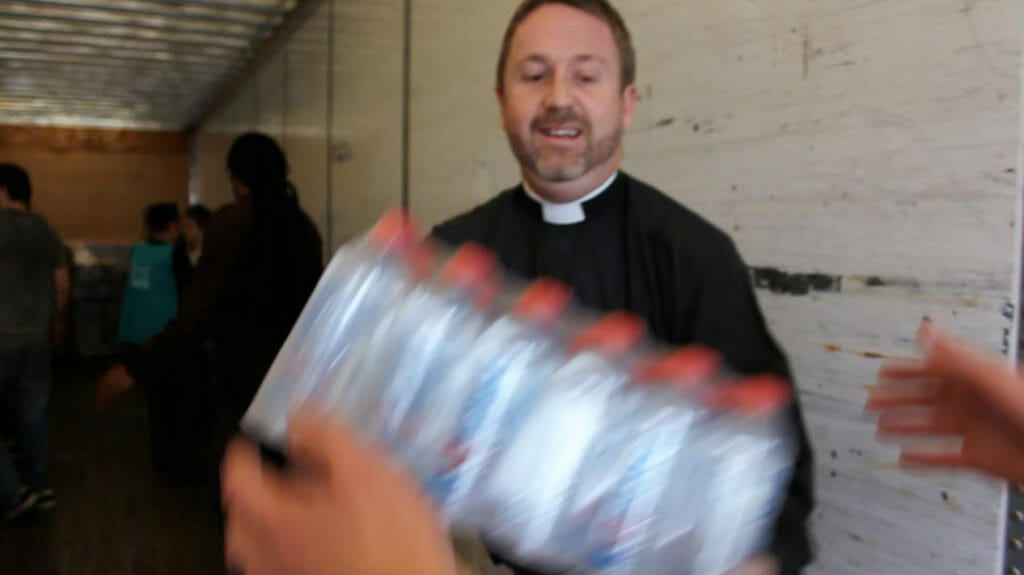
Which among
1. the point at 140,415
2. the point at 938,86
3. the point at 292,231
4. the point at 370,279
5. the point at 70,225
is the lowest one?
the point at 140,415

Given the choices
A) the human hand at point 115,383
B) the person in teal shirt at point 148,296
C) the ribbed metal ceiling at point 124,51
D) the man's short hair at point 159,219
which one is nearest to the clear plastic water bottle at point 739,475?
the human hand at point 115,383

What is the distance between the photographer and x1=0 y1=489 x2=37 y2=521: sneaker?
3.84m

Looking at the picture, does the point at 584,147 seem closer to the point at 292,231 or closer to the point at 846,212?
the point at 846,212

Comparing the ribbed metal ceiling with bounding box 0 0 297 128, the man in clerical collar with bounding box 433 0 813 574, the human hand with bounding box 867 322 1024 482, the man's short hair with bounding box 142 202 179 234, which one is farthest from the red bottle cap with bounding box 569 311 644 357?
the man's short hair with bounding box 142 202 179 234

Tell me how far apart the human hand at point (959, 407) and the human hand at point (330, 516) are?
0.63 meters

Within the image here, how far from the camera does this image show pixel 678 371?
61cm

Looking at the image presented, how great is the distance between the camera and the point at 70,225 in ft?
37.3

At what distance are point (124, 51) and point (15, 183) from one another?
10.5ft

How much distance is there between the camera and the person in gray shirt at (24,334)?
148 inches

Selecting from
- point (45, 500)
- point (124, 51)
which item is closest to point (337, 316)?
point (45, 500)

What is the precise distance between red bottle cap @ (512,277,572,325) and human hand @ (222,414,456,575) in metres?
0.20

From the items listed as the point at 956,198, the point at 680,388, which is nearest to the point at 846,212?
the point at 956,198

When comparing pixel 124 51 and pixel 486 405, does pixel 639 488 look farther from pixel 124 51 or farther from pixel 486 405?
pixel 124 51

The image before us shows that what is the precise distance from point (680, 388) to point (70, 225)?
1263 centimetres
